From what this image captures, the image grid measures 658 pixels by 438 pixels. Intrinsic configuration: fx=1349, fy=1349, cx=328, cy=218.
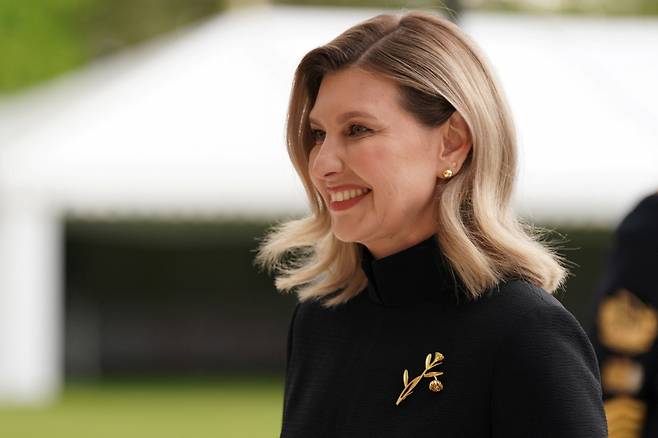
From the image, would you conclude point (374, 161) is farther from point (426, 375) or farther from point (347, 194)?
point (426, 375)

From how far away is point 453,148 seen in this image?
2234 millimetres

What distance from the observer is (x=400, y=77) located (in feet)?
7.19

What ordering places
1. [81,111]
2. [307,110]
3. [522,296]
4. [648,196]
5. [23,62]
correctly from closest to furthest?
1. [522,296]
2. [307,110]
3. [648,196]
4. [81,111]
5. [23,62]

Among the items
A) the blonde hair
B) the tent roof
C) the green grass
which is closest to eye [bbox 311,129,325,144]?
the blonde hair

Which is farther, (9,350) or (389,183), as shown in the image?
(9,350)

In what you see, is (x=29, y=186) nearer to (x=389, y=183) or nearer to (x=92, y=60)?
(x=389, y=183)

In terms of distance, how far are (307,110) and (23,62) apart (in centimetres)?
2478

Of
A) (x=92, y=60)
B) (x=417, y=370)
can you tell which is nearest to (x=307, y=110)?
(x=417, y=370)

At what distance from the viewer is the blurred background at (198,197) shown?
12.3 meters

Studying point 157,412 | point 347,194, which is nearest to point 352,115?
point 347,194

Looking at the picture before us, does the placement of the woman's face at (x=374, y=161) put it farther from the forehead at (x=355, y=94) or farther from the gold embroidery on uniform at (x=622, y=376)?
the gold embroidery on uniform at (x=622, y=376)

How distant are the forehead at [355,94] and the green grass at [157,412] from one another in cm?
737

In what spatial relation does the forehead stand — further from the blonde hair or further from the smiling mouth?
the smiling mouth

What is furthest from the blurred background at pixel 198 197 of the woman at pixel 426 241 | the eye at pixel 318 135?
the woman at pixel 426 241
